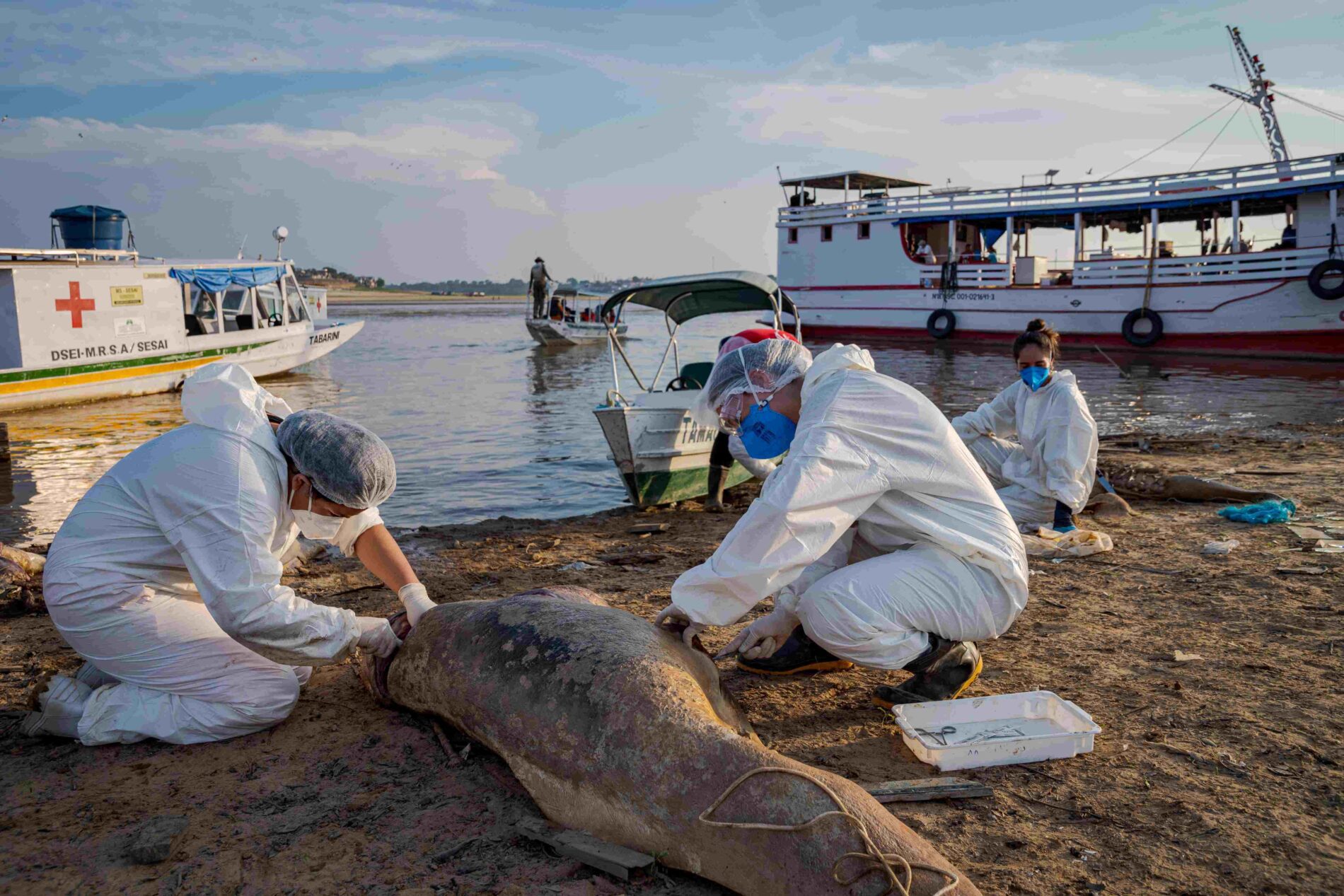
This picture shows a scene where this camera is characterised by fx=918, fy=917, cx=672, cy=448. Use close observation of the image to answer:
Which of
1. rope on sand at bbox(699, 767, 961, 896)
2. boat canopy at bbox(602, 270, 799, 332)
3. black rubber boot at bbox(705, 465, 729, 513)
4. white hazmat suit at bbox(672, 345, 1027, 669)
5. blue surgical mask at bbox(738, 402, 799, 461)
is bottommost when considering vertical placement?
black rubber boot at bbox(705, 465, 729, 513)

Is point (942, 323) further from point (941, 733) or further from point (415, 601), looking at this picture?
point (415, 601)

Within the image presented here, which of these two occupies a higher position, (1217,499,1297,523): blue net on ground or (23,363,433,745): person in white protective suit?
(23,363,433,745): person in white protective suit

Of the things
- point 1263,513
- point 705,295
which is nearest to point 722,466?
point 705,295

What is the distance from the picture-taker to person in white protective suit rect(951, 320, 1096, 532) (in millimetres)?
6340

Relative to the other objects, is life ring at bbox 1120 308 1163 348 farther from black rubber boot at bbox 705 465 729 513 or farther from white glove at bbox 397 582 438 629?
white glove at bbox 397 582 438 629

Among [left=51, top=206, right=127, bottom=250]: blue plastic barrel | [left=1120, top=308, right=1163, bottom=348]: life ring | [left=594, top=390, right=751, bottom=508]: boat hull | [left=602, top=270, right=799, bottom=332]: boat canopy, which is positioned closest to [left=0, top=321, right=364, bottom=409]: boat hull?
[left=51, top=206, right=127, bottom=250]: blue plastic barrel

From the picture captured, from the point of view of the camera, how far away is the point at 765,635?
4.13 meters

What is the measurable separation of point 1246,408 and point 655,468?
38.1ft

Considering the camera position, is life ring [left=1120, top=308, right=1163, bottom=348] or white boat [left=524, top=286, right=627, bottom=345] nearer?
life ring [left=1120, top=308, right=1163, bottom=348]

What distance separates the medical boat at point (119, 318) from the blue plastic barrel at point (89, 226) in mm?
22

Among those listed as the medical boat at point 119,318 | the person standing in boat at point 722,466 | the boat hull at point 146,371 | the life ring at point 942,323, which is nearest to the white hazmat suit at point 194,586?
the person standing in boat at point 722,466

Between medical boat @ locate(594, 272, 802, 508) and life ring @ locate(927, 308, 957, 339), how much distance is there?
66.8ft

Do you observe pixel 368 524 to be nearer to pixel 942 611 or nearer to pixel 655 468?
pixel 942 611

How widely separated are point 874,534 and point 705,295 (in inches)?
283
